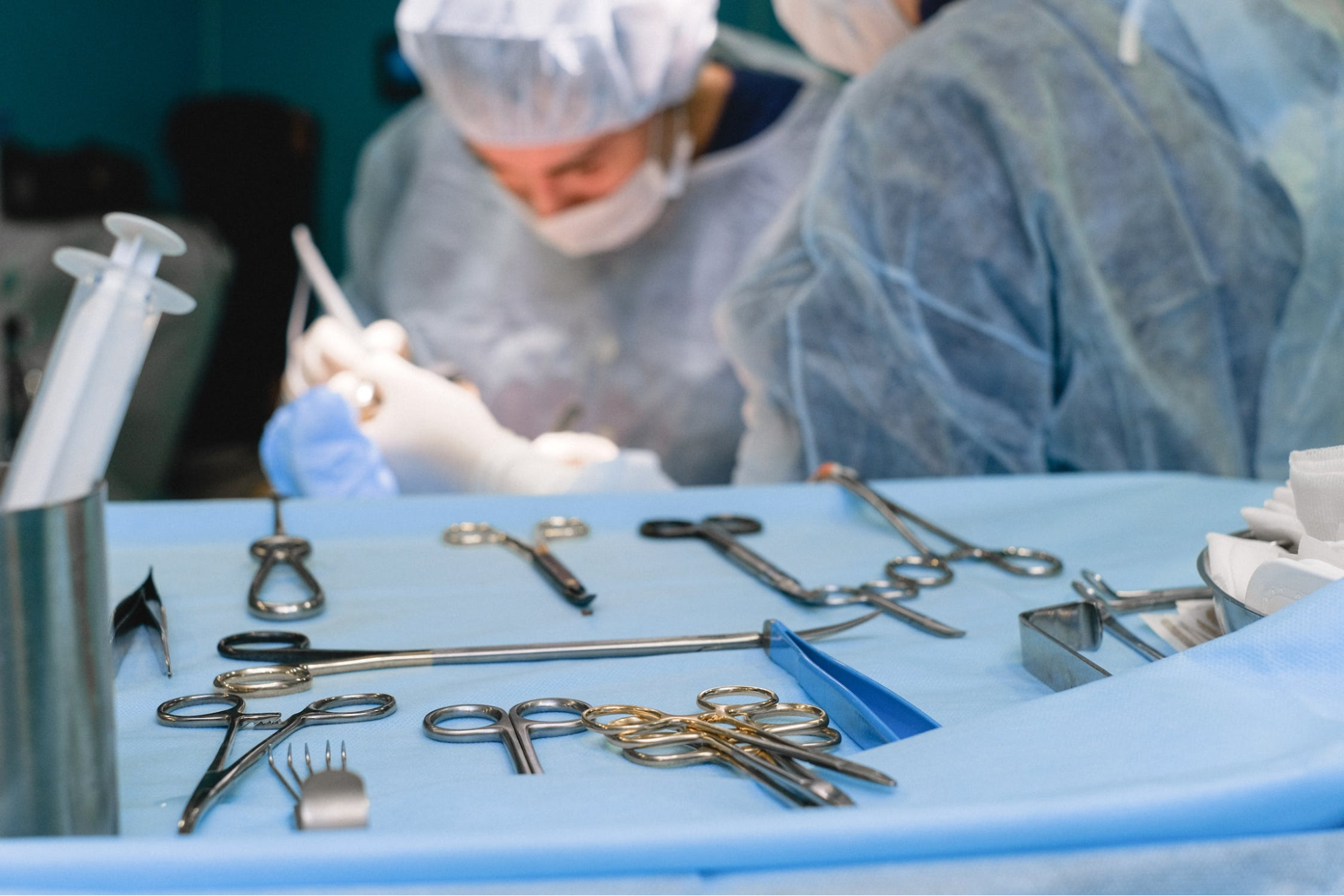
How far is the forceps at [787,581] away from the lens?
60cm

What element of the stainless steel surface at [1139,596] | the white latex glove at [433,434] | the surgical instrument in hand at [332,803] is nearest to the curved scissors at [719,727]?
the surgical instrument in hand at [332,803]

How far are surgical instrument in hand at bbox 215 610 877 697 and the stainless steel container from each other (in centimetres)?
18

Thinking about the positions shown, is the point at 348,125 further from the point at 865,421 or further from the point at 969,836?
the point at 969,836

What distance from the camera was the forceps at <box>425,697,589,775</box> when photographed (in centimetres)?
41

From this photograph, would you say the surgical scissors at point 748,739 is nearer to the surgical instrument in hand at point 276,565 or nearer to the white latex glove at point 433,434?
the surgical instrument in hand at point 276,565

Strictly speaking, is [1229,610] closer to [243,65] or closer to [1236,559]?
[1236,559]

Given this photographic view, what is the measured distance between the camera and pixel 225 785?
368 millimetres

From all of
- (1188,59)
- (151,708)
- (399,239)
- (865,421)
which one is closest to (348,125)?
(399,239)

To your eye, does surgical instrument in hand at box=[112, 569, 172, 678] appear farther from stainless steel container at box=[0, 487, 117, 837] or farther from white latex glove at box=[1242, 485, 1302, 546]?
white latex glove at box=[1242, 485, 1302, 546]

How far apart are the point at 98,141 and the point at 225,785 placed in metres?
1.78

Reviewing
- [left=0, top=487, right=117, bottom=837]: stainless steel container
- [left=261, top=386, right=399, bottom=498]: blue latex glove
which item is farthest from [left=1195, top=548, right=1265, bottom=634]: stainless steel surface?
[left=261, top=386, right=399, bottom=498]: blue latex glove

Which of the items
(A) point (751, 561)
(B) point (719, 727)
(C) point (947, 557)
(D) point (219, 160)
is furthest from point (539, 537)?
(D) point (219, 160)

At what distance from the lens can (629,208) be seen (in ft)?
5.77

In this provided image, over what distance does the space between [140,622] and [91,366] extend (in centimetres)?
30
